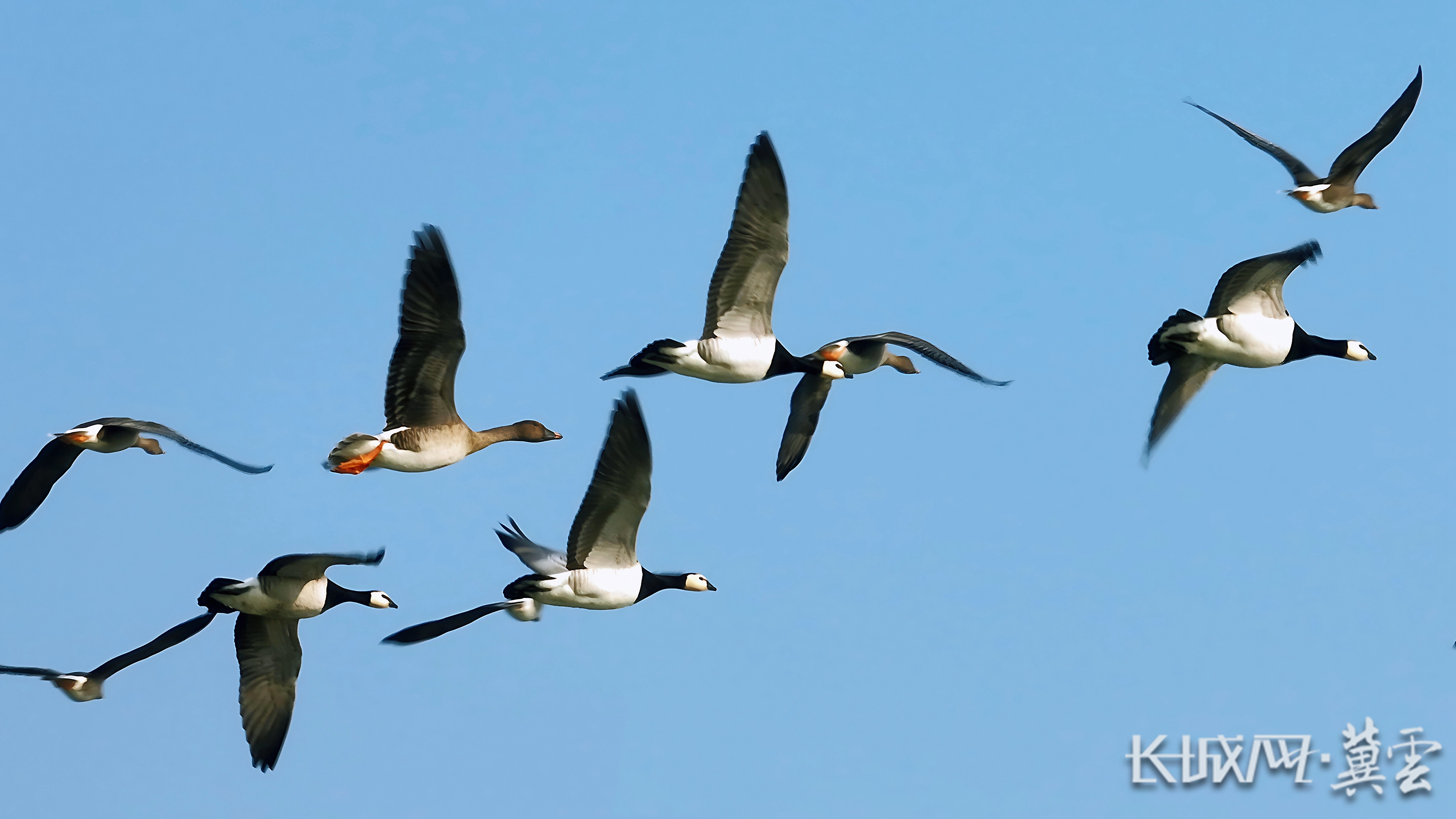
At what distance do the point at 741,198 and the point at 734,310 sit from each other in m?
1.51

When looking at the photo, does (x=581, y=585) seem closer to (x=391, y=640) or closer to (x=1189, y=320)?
(x=391, y=640)

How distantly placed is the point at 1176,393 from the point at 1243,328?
1.59 m

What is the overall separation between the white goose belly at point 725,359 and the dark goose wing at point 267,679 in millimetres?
5329

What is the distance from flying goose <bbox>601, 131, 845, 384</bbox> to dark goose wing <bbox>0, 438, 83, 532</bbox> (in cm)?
700

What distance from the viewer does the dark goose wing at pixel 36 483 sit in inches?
797

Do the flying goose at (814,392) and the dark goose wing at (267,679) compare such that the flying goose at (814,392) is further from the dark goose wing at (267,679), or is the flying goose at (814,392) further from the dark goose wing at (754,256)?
the dark goose wing at (267,679)

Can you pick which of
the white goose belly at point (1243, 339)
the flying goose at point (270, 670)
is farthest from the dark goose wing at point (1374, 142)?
the flying goose at point (270, 670)

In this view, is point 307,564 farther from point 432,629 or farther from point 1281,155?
point 1281,155

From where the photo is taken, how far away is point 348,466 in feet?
58.4

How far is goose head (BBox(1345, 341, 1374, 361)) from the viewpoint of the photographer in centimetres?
2112

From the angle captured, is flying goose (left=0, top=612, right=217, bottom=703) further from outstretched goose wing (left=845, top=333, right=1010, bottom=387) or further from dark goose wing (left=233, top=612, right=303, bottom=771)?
outstretched goose wing (left=845, top=333, right=1010, bottom=387)

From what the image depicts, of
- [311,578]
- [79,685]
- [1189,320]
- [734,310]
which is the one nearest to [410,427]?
[311,578]

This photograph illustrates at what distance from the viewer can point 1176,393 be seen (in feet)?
68.5

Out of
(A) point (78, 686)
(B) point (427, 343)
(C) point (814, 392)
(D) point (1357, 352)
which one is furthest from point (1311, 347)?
(A) point (78, 686)
